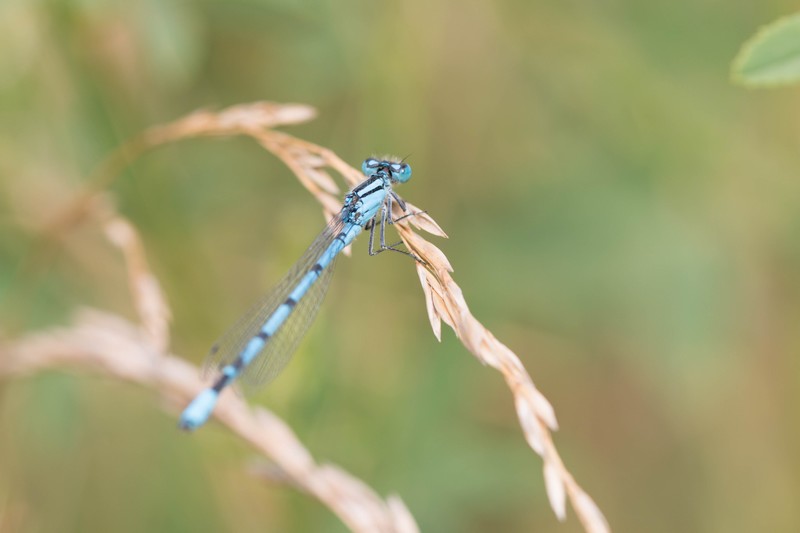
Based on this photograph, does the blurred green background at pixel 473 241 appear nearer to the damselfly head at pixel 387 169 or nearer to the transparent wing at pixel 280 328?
the damselfly head at pixel 387 169

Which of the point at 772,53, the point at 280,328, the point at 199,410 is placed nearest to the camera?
the point at 772,53

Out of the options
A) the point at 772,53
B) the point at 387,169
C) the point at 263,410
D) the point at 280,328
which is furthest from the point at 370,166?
the point at 772,53

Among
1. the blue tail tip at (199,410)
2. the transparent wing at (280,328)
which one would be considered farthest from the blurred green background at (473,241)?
the blue tail tip at (199,410)

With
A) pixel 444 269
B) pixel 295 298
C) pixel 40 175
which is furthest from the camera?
pixel 40 175

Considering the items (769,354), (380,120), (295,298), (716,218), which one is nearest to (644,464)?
(769,354)

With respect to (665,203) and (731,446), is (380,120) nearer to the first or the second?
(665,203)

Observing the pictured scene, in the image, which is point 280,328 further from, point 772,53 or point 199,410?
point 772,53

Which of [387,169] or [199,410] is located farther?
[387,169]
